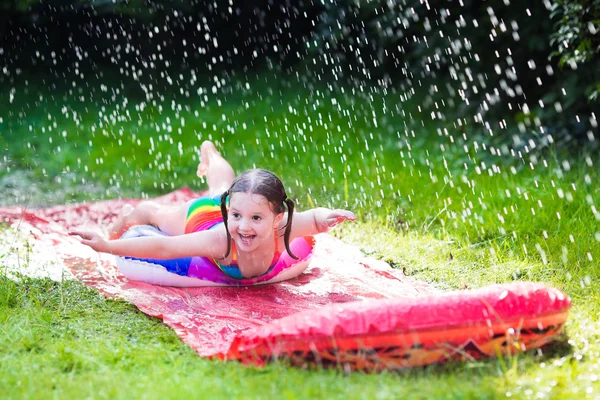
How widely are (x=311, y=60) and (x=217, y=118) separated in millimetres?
A: 1584

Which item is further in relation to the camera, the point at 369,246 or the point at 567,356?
the point at 369,246

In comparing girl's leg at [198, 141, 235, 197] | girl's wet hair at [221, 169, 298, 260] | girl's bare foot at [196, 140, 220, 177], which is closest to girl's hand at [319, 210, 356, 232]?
girl's wet hair at [221, 169, 298, 260]

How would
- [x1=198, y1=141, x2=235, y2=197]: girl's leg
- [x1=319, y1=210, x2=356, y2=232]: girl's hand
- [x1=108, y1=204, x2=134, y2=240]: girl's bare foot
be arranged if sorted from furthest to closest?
[x1=198, y1=141, x2=235, y2=197]: girl's leg → [x1=108, y1=204, x2=134, y2=240]: girl's bare foot → [x1=319, y1=210, x2=356, y2=232]: girl's hand

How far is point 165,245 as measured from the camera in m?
4.16

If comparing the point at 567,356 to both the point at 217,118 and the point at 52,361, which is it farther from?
the point at 217,118

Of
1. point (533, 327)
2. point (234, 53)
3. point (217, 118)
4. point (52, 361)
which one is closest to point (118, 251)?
point (52, 361)

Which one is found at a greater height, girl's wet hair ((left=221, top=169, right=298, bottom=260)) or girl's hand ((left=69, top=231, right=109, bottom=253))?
girl's wet hair ((left=221, top=169, right=298, bottom=260))

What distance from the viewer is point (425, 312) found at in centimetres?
321

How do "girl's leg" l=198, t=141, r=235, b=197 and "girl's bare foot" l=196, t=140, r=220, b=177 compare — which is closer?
"girl's leg" l=198, t=141, r=235, b=197

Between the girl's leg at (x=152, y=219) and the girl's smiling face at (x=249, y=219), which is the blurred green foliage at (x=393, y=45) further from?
the girl's leg at (x=152, y=219)

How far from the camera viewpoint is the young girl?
406 cm

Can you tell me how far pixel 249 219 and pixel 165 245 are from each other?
47 cm

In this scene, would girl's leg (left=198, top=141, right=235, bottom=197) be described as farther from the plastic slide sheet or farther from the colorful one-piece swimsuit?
the plastic slide sheet

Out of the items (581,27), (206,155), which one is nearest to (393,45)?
(581,27)
